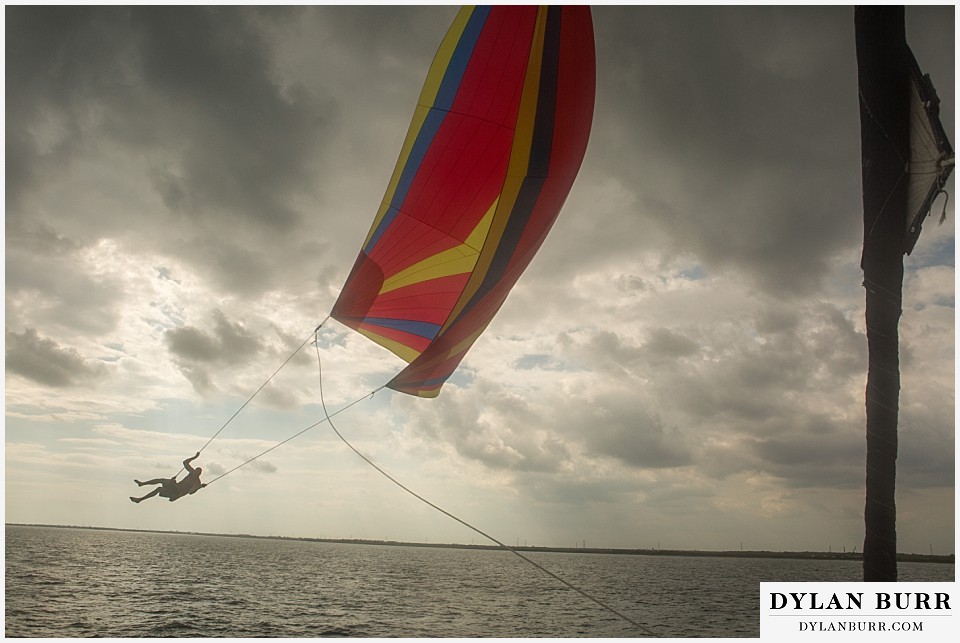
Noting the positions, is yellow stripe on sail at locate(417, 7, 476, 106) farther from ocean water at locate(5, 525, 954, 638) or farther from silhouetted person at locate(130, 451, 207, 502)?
ocean water at locate(5, 525, 954, 638)

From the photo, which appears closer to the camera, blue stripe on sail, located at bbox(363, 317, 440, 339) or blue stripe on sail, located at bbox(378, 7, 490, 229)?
blue stripe on sail, located at bbox(378, 7, 490, 229)

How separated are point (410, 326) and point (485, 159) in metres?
2.50

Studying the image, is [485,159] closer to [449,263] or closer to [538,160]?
[538,160]

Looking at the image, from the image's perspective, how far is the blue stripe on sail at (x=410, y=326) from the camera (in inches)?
320

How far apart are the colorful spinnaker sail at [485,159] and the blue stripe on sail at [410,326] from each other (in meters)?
0.56

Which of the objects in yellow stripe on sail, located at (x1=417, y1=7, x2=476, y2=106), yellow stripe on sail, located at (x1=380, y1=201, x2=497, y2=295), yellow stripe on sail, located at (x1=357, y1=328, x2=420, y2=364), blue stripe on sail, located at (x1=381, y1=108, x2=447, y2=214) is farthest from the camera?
yellow stripe on sail, located at (x1=357, y1=328, x2=420, y2=364)

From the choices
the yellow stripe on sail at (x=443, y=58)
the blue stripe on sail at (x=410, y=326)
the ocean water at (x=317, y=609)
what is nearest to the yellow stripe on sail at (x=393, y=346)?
the blue stripe on sail at (x=410, y=326)

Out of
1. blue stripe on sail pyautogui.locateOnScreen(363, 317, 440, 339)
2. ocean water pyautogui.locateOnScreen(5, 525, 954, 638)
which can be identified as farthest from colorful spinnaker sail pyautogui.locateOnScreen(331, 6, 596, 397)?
ocean water pyautogui.locateOnScreen(5, 525, 954, 638)

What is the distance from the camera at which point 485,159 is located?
21.9 feet

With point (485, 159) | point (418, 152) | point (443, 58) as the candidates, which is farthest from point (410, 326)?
point (443, 58)

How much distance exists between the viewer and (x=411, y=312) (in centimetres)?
803

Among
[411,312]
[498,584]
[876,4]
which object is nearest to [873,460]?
[876,4]

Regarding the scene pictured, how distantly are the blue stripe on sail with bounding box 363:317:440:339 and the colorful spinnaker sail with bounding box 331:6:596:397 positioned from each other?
56 cm

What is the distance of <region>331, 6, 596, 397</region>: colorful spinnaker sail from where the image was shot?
6500 mm
